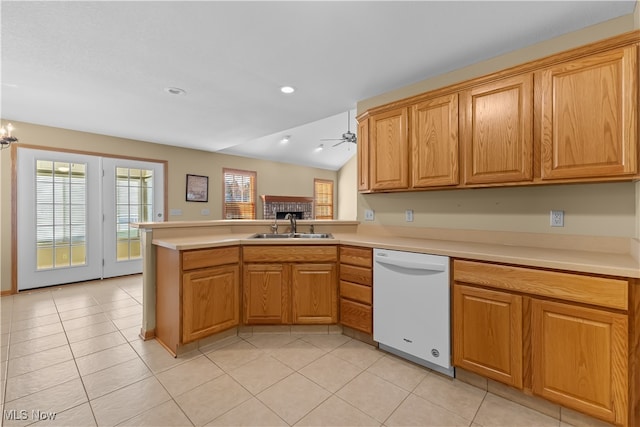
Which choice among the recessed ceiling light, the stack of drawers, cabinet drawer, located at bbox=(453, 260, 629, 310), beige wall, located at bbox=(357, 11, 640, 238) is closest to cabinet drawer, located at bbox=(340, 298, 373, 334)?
the stack of drawers

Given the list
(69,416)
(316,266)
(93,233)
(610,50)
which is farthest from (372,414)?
(93,233)

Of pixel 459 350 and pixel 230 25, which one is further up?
→ pixel 230 25

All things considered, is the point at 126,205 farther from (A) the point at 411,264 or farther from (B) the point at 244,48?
(A) the point at 411,264

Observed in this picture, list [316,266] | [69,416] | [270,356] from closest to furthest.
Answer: [69,416]
[270,356]
[316,266]

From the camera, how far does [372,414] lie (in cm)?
160

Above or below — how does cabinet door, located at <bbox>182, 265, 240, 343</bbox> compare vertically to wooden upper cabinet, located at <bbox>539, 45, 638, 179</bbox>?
below

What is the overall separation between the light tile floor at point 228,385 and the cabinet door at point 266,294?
19 cm

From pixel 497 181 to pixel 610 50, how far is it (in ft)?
2.98

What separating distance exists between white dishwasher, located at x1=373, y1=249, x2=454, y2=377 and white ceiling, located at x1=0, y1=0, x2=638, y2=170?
5.14 feet

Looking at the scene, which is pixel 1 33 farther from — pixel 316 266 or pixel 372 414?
pixel 372 414

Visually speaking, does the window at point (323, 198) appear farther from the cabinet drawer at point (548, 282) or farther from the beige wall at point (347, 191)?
the cabinet drawer at point (548, 282)

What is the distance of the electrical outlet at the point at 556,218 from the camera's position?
1.98m

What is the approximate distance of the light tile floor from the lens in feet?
5.16

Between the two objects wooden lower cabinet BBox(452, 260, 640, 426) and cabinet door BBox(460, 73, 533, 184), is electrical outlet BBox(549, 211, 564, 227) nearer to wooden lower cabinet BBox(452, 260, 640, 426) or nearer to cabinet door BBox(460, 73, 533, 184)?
cabinet door BBox(460, 73, 533, 184)
